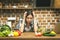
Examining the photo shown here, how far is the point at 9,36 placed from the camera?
278 cm

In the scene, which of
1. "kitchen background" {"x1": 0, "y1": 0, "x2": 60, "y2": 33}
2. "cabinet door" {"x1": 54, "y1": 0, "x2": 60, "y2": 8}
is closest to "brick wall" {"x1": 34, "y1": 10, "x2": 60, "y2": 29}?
"kitchen background" {"x1": 0, "y1": 0, "x2": 60, "y2": 33}

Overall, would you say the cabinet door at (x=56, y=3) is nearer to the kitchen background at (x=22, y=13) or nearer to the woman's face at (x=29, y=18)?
the kitchen background at (x=22, y=13)

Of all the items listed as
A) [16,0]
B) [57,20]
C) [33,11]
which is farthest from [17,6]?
[57,20]

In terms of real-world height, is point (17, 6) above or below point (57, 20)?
above

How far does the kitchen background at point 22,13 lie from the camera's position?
3.51 meters

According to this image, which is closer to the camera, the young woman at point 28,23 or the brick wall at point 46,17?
the young woman at point 28,23

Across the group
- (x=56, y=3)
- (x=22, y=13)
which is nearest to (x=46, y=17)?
(x=56, y=3)

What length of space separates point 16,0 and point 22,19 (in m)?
0.41

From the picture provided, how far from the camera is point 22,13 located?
3561mm

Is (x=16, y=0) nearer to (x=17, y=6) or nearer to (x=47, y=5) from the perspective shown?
(x=17, y=6)

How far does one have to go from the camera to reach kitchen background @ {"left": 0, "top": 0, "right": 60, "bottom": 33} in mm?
3510

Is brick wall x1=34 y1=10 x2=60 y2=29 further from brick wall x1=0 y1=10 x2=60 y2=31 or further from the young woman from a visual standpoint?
the young woman

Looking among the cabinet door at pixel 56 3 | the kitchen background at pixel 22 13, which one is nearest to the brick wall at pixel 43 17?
the kitchen background at pixel 22 13

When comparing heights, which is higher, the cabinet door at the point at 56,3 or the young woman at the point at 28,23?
the cabinet door at the point at 56,3
